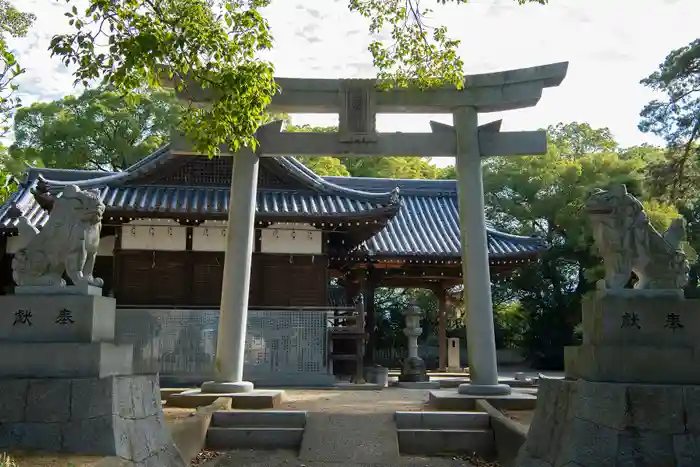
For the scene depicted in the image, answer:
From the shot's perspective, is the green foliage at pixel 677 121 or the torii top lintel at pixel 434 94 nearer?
the torii top lintel at pixel 434 94

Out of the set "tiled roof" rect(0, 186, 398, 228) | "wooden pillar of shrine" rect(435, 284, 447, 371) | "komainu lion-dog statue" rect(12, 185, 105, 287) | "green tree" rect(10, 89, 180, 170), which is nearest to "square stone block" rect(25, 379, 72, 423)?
"komainu lion-dog statue" rect(12, 185, 105, 287)

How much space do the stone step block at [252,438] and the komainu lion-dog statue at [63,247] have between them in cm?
300

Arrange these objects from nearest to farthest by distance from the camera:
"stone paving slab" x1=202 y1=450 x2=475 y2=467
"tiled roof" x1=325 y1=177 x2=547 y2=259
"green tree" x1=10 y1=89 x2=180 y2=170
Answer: "stone paving slab" x1=202 y1=450 x2=475 y2=467, "tiled roof" x1=325 y1=177 x2=547 y2=259, "green tree" x1=10 y1=89 x2=180 y2=170

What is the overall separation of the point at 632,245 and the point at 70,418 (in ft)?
18.1

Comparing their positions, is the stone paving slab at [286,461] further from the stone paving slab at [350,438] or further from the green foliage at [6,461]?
the green foliage at [6,461]

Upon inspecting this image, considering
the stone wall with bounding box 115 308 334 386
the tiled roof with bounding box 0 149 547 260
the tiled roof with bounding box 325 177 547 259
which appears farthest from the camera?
the tiled roof with bounding box 325 177 547 259

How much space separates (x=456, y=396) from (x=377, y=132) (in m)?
4.57

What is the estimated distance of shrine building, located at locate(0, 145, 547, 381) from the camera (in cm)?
1573

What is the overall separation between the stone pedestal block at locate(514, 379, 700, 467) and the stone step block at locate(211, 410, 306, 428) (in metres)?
4.06

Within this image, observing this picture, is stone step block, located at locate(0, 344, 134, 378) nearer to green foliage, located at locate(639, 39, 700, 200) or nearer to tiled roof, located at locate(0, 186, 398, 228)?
tiled roof, located at locate(0, 186, 398, 228)

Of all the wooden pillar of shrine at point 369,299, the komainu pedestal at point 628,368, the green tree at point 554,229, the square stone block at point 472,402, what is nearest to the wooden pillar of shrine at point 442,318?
the wooden pillar of shrine at point 369,299

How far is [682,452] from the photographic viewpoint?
5.38m

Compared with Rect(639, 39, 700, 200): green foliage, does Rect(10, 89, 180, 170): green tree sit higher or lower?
higher

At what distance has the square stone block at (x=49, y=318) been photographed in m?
6.16
